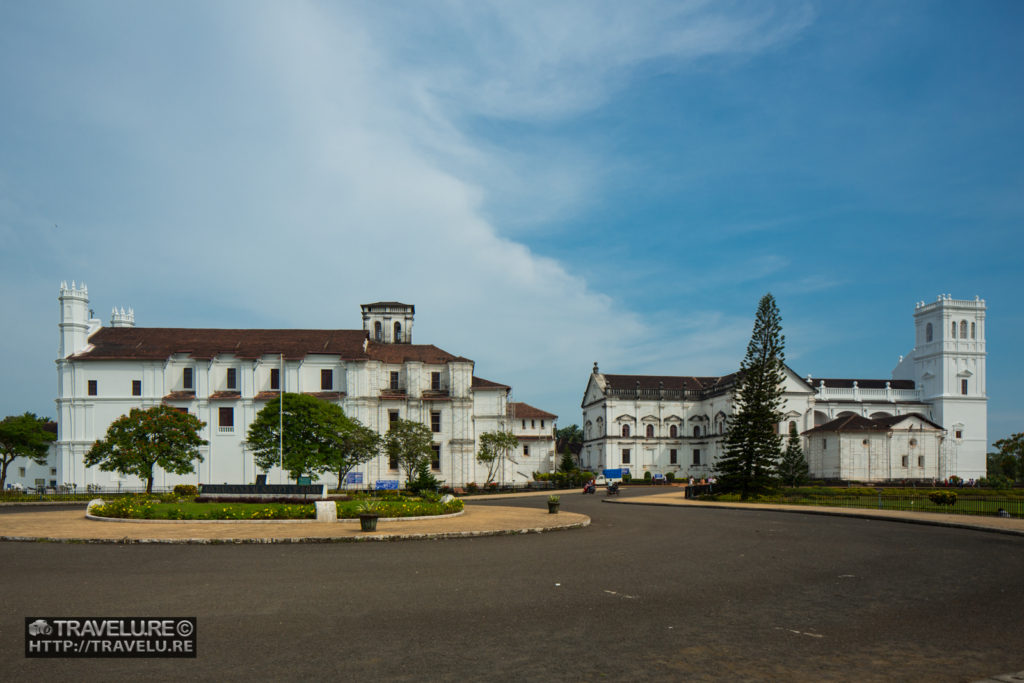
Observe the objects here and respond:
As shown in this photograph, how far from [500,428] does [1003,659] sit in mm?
59539

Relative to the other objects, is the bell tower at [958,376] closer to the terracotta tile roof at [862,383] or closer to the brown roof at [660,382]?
the terracotta tile roof at [862,383]

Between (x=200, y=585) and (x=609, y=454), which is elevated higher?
(x=200, y=585)

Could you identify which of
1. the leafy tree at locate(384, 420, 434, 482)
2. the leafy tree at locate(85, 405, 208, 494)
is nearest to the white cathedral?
the leafy tree at locate(384, 420, 434, 482)

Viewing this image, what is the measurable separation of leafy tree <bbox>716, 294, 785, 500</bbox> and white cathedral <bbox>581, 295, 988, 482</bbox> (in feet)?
97.6

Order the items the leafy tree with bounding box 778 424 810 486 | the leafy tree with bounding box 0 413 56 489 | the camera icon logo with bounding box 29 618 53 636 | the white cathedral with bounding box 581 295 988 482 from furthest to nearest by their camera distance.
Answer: the white cathedral with bounding box 581 295 988 482, the leafy tree with bounding box 778 424 810 486, the leafy tree with bounding box 0 413 56 489, the camera icon logo with bounding box 29 618 53 636

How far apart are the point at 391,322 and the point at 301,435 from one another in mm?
26893

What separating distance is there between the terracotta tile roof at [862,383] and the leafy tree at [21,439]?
282 feet

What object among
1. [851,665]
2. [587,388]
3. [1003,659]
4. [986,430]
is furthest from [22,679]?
[986,430]

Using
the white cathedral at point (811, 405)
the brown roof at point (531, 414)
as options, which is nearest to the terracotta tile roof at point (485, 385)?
the brown roof at point (531, 414)

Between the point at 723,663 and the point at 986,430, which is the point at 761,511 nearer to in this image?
the point at 723,663

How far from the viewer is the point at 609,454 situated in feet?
274

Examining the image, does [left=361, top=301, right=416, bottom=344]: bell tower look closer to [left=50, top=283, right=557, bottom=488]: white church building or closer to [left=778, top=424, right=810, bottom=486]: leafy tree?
[left=50, top=283, right=557, bottom=488]: white church building

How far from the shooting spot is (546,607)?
999 cm

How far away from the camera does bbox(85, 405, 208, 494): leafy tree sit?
133ft
